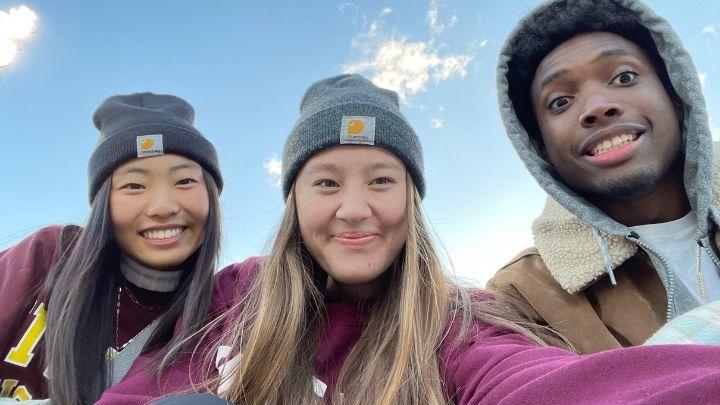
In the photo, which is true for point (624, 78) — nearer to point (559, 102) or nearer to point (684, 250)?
point (559, 102)

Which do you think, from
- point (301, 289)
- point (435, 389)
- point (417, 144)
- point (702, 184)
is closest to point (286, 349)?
point (301, 289)

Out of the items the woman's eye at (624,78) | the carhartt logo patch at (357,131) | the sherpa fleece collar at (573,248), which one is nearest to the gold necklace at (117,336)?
the carhartt logo patch at (357,131)

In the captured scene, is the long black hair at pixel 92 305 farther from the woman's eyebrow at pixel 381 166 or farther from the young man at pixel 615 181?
the young man at pixel 615 181

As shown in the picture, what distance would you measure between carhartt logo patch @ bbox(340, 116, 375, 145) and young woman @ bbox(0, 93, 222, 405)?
966mm

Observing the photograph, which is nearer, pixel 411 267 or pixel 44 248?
pixel 411 267

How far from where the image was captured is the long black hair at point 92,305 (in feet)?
6.89

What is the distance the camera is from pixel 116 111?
8.99 ft

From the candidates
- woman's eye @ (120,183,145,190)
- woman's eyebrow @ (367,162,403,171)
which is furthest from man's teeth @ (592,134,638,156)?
woman's eye @ (120,183,145,190)

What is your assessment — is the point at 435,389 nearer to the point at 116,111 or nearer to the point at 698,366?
the point at 698,366

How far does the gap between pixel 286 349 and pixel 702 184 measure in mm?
1717

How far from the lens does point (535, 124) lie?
2520 millimetres

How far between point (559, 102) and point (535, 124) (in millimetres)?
341

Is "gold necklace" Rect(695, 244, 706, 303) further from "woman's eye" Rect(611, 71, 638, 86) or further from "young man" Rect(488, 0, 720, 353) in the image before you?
"woman's eye" Rect(611, 71, 638, 86)

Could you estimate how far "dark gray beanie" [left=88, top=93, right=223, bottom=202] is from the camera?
8.05 feet
